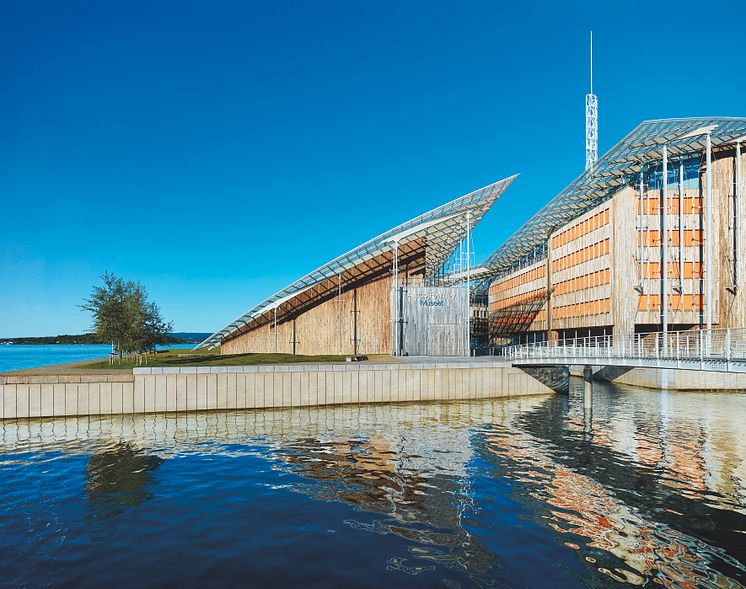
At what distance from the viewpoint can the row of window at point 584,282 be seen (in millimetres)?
49719

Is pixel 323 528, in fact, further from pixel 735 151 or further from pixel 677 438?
pixel 735 151

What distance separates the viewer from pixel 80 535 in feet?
39.9

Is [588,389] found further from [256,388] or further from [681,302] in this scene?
[256,388]

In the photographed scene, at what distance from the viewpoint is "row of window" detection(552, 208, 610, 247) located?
5024cm

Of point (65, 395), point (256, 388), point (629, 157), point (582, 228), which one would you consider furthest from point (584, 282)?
point (65, 395)

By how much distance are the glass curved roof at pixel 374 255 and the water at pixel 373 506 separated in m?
Result: 21.9

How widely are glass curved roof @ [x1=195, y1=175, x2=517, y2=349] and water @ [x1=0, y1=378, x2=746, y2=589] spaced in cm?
2189

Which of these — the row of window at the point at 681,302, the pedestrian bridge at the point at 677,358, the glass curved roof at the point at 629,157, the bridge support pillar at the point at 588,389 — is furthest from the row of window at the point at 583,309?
the bridge support pillar at the point at 588,389

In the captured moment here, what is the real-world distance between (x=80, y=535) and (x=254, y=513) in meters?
3.85

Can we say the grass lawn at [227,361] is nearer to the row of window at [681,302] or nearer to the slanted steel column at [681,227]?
the row of window at [681,302]

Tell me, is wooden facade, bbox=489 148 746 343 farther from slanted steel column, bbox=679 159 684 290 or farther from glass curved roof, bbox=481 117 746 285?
glass curved roof, bbox=481 117 746 285

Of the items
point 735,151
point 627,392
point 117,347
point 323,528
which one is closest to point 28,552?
point 323,528

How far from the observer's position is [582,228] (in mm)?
54875

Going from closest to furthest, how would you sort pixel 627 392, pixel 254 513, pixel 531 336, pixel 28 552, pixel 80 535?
pixel 28 552 → pixel 80 535 → pixel 254 513 → pixel 627 392 → pixel 531 336
